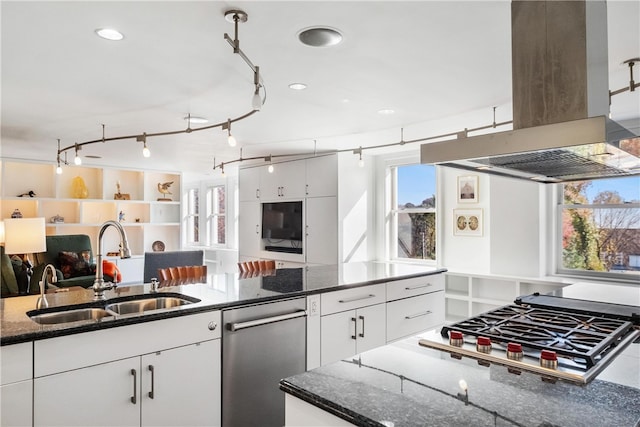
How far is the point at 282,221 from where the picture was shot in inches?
247

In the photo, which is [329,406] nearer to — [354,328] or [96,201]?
[354,328]

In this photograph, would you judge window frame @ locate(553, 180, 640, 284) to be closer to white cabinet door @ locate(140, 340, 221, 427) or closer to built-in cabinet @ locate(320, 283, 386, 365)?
built-in cabinet @ locate(320, 283, 386, 365)

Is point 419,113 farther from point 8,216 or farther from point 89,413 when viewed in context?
point 8,216

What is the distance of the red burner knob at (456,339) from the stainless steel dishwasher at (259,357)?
3.80ft

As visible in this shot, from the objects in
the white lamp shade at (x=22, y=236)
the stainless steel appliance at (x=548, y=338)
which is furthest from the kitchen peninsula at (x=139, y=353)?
Result: the white lamp shade at (x=22, y=236)

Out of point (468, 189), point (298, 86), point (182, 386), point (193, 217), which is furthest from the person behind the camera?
point (193, 217)

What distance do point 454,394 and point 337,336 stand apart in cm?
176

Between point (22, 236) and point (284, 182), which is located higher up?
point (284, 182)

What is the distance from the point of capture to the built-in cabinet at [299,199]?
5605 millimetres

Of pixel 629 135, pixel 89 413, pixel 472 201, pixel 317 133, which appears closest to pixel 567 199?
pixel 472 201

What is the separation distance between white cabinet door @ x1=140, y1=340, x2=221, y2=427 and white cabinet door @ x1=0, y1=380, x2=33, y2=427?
436 mm

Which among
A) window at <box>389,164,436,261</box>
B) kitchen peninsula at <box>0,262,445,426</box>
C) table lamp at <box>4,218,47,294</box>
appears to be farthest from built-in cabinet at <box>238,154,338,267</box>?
table lamp at <box>4,218,47,294</box>

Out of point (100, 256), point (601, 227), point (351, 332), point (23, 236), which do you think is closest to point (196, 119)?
point (100, 256)

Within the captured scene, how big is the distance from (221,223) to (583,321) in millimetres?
7066
